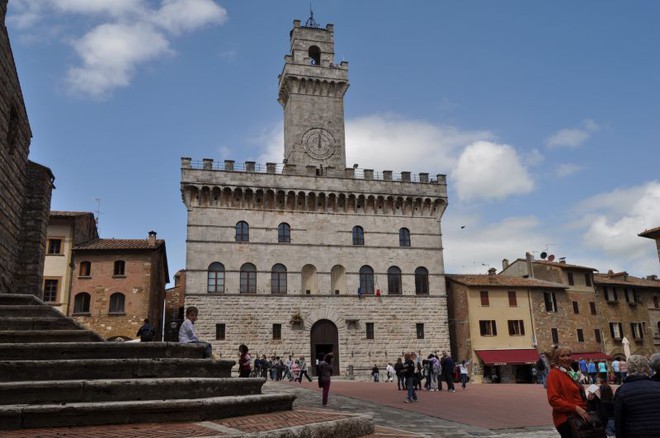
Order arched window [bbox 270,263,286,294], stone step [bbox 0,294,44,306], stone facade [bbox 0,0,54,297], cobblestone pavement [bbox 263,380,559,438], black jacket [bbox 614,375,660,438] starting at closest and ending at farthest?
black jacket [bbox 614,375,660,438]
cobblestone pavement [bbox 263,380,559,438]
stone step [bbox 0,294,44,306]
stone facade [bbox 0,0,54,297]
arched window [bbox 270,263,286,294]

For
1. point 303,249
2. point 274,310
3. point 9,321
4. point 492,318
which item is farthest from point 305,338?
point 9,321

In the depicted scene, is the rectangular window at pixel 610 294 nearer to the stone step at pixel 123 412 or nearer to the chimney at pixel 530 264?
the chimney at pixel 530 264

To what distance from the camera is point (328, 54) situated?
136ft

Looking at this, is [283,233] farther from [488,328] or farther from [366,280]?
[488,328]

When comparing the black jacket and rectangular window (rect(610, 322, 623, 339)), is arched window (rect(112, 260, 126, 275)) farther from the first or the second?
rectangular window (rect(610, 322, 623, 339))

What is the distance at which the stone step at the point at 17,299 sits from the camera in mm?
11078

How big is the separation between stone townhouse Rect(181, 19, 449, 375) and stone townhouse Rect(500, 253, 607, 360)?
7.97 metres

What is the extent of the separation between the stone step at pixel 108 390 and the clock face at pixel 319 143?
104ft

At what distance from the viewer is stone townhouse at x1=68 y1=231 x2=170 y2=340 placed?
32.1 metres

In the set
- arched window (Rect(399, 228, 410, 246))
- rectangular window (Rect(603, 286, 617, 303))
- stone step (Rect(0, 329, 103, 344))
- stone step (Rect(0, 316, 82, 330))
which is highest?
arched window (Rect(399, 228, 410, 246))

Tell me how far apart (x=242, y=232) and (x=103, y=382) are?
27770 millimetres

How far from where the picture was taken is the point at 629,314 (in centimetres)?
4406

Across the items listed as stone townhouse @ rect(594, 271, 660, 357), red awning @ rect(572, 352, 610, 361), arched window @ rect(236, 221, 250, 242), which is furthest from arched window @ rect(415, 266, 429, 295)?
stone townhouse @ rect(594, 271, 660, 357)

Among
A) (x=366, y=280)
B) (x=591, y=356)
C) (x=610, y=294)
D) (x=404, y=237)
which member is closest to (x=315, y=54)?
(x=404, y=237)
